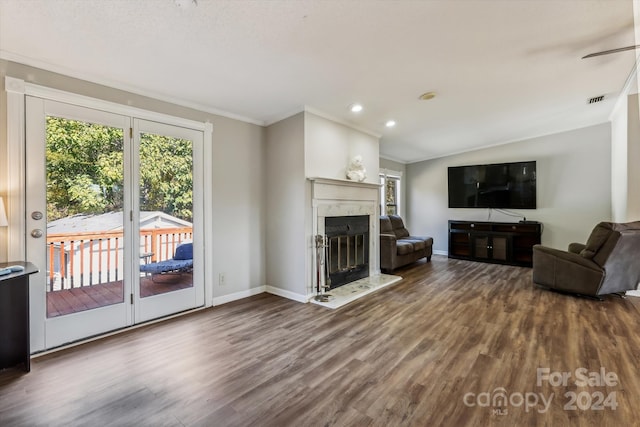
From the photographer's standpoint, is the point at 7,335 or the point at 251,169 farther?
the point at 251,169

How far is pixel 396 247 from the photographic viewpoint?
197 inches

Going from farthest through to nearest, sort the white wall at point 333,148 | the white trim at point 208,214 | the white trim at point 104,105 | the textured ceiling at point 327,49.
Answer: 1. the white wall at point 333,148
2. the white trim at point 208,214
3. the white trim at point 104,105
4. the textured ceiling at point 327,49

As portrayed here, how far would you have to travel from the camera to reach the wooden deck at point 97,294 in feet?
7.63

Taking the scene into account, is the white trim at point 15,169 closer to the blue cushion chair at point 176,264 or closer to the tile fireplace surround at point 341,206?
the blue cushion chair at point 176,264

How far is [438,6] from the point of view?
6.10 ft

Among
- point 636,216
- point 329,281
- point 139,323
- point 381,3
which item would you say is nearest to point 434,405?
point 329,281

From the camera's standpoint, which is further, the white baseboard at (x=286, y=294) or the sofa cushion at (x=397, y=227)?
the sofa cushion at (x=397, y=227)

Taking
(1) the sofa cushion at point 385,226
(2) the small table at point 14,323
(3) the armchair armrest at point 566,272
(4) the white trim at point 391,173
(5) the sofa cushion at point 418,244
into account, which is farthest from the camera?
(4) the white trim at point 391,173

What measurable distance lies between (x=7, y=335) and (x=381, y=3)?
3446mm

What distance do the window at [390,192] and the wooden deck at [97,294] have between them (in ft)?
15.7

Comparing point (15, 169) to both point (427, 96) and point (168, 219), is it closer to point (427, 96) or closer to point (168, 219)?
point (168, 219)

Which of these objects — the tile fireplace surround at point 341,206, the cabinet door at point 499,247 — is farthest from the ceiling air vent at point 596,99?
the tile fireplace surround at point 341,206

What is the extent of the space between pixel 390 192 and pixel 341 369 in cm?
542

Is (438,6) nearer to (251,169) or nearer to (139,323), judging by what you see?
(251,169)
